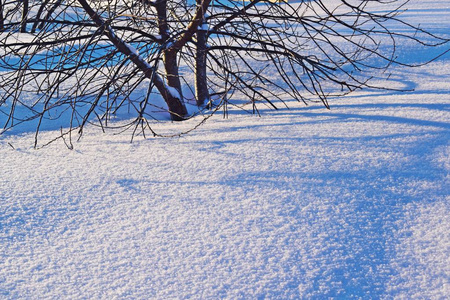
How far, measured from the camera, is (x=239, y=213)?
1.93 metres

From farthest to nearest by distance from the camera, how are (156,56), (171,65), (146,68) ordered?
(156,56)
(171,65)
(146,68)

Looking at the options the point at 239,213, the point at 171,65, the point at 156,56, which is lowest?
the point at 239,213

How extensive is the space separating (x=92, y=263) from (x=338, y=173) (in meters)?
1.22

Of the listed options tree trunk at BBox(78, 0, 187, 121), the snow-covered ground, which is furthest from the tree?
the snow-covered ground

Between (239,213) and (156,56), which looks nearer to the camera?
(239,213)

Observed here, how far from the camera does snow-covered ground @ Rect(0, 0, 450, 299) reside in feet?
5.07

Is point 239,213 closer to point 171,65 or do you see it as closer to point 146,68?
point 146,68

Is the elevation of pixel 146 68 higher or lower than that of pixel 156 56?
lower

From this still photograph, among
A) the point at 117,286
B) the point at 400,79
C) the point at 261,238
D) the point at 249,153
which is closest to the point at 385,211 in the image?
the point at 261,238

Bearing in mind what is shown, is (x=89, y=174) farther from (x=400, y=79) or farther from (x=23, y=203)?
(x=400, y=79)

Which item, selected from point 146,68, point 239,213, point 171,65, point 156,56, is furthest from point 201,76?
point 239,213

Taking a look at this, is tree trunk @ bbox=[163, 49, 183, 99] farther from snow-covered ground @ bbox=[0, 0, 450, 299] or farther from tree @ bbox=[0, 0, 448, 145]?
snow-covered ground @ bbox=[0, 0, 450, 299]

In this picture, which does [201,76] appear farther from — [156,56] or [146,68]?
[146,68]

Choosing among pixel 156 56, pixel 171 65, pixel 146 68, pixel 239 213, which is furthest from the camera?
Result: pixel 156 56
